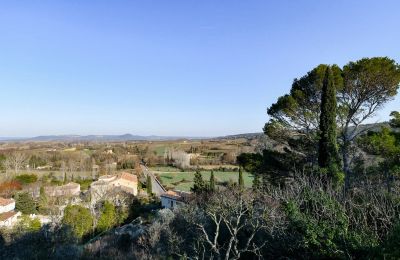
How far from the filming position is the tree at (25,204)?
3462cm

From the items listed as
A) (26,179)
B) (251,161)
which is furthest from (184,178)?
(251,161)

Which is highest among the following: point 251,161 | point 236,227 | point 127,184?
point 251,161

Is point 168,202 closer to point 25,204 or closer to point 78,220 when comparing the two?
point 78,220

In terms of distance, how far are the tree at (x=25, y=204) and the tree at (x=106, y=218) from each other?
1068cm

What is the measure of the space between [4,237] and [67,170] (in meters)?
38.1

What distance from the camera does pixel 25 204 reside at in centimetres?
3472

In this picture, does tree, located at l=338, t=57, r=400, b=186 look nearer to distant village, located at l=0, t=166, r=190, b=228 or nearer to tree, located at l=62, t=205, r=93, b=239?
distant village, located at l=0, t=166, r=190, b=228

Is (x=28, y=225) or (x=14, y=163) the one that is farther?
(x=14, y=163)

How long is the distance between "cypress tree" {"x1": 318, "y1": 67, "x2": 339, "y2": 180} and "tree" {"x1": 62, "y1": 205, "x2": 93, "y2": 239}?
57.3 ft

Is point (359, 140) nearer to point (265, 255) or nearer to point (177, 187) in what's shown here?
point (265, 255)

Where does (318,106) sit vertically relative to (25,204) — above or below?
above

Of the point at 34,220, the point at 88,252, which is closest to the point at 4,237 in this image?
the point at 34,220

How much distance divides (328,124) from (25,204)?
31556mm

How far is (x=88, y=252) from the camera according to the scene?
16250mm
